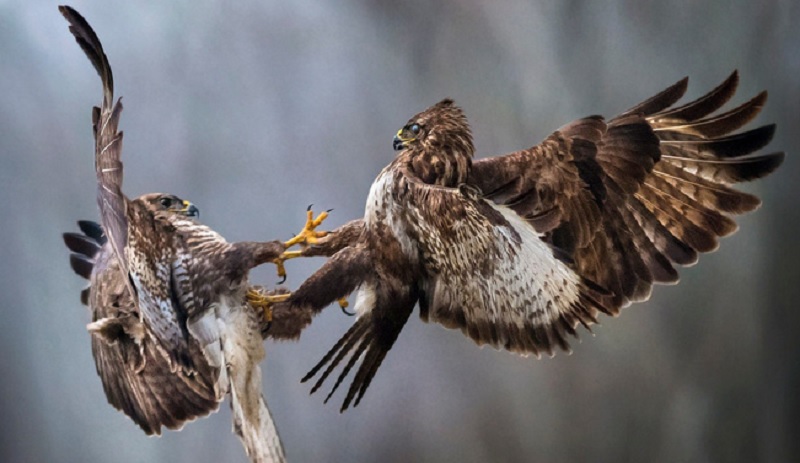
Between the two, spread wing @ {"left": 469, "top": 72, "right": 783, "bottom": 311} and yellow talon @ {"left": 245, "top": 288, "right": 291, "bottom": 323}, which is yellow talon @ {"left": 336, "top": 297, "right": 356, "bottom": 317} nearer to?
yellow talon @ {"left": 245, "top": 288, "right": 291, "bottom": 323}

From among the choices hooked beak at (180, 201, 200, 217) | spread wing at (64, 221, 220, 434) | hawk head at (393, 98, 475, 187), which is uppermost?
hawk head at (393, 98, 475, 187)

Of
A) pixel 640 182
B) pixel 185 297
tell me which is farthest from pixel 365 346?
pixel 640 182

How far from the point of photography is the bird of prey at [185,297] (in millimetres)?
1836

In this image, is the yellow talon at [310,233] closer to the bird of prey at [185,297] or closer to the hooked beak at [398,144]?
the bird of prey at [185,297]

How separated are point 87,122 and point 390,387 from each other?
0.95 m

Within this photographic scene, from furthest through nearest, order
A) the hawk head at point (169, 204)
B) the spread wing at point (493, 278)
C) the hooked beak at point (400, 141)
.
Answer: the hawk head at point (169, 204) → the hooked beak at point (400, 141) → the spread wing at point (493, 278)

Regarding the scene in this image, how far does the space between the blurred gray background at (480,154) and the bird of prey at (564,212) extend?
2.1 inches

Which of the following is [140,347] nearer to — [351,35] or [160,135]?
[160,135]

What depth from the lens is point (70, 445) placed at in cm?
219

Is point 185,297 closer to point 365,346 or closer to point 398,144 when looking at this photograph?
point 365,346

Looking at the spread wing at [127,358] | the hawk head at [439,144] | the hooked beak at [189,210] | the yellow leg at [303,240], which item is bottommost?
the spread wing at [127,358]

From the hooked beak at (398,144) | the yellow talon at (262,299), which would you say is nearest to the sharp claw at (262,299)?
the yellow talon at (262,299)

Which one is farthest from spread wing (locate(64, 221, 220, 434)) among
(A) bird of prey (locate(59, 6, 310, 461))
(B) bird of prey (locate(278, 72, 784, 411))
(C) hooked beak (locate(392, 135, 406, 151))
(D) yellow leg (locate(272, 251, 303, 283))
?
(C) hooked beak (locate(392, 135, 406, 151))

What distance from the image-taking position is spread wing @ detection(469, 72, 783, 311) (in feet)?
5.64
